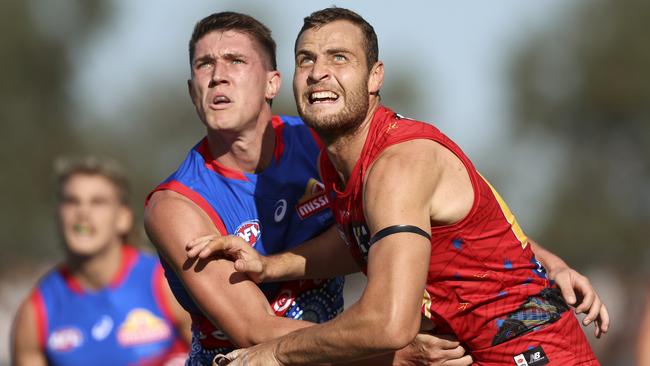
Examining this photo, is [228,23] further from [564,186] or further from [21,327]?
[564,186]

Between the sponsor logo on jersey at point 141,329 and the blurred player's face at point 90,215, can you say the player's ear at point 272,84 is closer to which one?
the sponsor logo on jersey at point 141,329

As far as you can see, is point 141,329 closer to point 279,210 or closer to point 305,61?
point 279,210

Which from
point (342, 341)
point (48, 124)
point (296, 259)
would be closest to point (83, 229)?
point (296, 259)

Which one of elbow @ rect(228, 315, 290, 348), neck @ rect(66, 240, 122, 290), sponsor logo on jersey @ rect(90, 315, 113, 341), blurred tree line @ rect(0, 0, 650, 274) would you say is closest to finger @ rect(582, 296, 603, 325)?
elbow @ rect(228, 315, 290, 348)

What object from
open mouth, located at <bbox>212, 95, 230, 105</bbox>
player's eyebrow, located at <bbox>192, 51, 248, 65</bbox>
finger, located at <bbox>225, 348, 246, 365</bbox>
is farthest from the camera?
player's eyebrow, located at <bbox>192, 51, 248, 65</bbox>

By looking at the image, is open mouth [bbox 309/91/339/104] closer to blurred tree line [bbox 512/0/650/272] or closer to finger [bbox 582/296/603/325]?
finger [bbox 582/296/603/325]

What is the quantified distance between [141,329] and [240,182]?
315 cm

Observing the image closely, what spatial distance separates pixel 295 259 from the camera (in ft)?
21.4

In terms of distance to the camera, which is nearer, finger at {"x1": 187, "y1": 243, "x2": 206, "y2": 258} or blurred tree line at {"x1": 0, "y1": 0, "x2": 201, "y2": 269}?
finger at {"x1": 187, "y1": 243, "x2": 206, "y2": 258}

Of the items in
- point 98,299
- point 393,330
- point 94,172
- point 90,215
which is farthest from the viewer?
point 94,172

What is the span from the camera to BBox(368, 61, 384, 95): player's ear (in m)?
5.92

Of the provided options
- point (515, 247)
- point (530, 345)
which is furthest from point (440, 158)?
point (530, 345)

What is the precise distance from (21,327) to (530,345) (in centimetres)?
509

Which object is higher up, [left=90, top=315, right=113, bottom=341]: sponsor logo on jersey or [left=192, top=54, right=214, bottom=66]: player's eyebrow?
[left=192, top=54, right=214, bottom=66]: player's eyebrow
